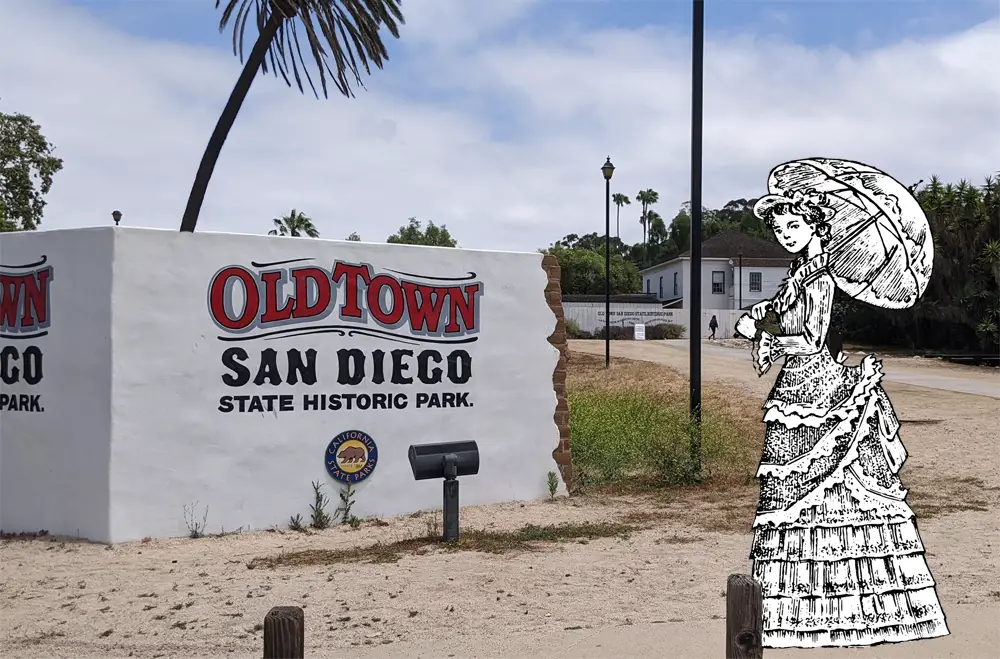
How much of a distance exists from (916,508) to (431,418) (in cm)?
490

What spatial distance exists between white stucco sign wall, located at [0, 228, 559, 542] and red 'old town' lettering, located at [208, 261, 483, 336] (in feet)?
0.04

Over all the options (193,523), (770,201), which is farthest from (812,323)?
(193,523)

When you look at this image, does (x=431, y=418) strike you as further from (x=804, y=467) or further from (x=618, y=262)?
(x=618, y=262)

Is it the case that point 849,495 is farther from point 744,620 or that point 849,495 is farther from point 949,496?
point 949,496

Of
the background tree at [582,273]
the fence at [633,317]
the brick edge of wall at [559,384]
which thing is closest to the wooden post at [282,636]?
the brick edge of wall at [559,384]

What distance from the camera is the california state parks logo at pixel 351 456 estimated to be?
8.62 metres

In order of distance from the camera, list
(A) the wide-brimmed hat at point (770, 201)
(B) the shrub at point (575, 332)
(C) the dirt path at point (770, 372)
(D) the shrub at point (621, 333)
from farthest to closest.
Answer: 1. (B) the shrub at point (575, 332)
2. (D) the shrub at point (621, 333)
3. (C) the dirt path at point (770, 372)
4. (A) the wide-brimmed hat at point (770, 201)

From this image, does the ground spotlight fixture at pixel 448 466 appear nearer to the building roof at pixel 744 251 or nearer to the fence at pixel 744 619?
the fence at pixel 744 619

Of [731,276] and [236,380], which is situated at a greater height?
[731,276]

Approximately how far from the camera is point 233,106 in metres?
16.3

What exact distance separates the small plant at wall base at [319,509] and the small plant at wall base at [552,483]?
94.2 inches

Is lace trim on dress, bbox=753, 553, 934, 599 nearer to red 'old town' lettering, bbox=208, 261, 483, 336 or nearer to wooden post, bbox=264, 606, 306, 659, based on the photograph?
wooden post, bbox=264, 606, 306, 659

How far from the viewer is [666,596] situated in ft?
20.2

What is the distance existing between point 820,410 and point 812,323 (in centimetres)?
50
